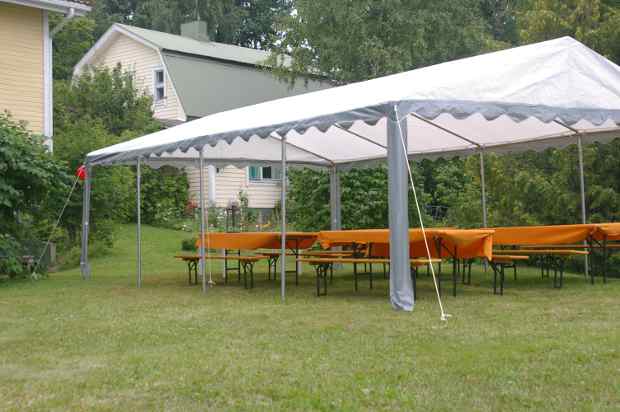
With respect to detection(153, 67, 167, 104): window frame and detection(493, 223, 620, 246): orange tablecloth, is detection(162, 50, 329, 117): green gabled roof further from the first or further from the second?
detection(493, 223, 620, 246): orange tablecloth

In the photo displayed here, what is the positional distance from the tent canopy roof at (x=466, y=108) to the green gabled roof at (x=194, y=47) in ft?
46.3

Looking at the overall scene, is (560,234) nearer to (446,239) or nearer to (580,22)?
(446,239)

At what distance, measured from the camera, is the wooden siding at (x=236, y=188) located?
81.3ft

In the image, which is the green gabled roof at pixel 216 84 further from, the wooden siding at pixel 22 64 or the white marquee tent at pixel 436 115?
the white marquee tent at pixel 436 115

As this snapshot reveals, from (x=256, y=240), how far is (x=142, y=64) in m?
17.5

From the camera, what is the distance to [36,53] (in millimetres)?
17125

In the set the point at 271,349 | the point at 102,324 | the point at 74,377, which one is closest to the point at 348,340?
the point at 271,349

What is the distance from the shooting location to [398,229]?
852 centimetres

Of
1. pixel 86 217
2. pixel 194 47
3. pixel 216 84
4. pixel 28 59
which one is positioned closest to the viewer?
pixel 86 217

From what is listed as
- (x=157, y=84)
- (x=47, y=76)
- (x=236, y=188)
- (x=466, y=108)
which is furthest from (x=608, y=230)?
(x=157, y=84)

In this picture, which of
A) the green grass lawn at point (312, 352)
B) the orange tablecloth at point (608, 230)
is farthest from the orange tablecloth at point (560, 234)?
the green grass lawn at point (312, 352)

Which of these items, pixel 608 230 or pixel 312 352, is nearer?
pixel 312 352

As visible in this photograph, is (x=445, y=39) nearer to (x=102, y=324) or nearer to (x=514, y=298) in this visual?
(x=514, y=298)

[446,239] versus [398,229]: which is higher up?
[398,229]
